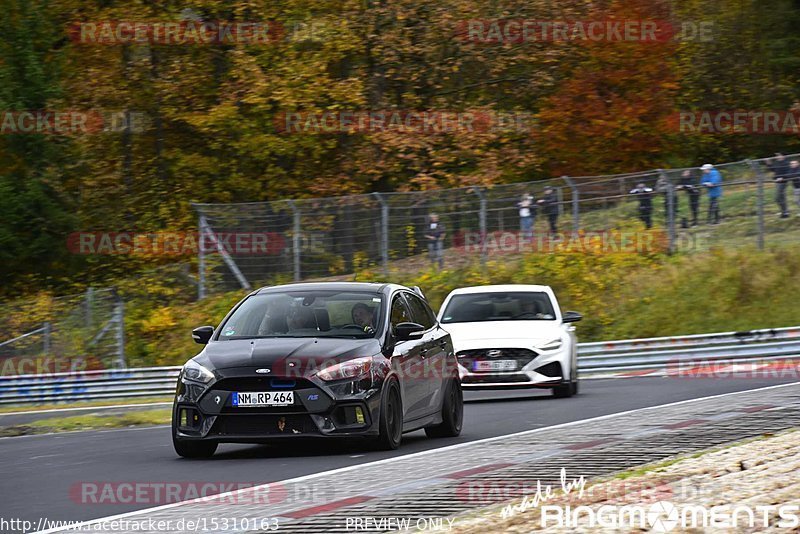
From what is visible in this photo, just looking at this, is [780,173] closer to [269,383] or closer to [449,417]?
[449,417]

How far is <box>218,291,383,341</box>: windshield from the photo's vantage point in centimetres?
1324

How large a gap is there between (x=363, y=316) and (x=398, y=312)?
1.96 ft

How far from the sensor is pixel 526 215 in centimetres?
Answer: 3319

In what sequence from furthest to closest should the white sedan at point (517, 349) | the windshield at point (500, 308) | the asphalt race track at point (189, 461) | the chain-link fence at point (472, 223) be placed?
the chain-link fence at point (472, 223)
the windshield at point (500, 308)
the white sedan at point (517, 349)
the asphalt race track at point (189, 461)

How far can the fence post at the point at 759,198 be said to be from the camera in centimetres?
3159

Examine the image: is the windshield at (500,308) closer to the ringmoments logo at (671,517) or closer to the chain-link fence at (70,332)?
the chain-link fence at (70,332)

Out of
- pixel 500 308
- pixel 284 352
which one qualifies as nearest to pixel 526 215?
→ pixel 500 308

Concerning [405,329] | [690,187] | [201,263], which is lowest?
[201,263]

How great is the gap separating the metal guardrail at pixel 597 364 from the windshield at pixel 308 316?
48.5 ft

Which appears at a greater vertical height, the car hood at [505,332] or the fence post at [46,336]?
the car hood at [505,332]

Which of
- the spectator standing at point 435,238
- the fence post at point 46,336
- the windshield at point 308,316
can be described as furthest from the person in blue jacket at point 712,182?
the windshield at point 308,316

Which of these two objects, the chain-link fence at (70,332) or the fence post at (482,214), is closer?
the chain-link fence at (70,332)

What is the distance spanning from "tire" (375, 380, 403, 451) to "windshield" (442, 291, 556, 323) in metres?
8.52

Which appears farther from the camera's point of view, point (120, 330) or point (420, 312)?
point (120, 330)
